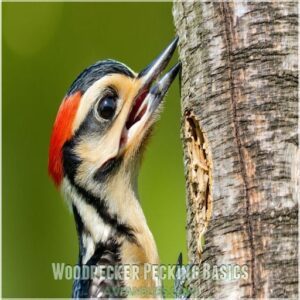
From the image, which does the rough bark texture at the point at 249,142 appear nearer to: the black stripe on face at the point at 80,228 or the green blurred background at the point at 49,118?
the black stripe on face at the point at 80,228

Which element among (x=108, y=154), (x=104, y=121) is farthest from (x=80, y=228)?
(x=104, y=121)

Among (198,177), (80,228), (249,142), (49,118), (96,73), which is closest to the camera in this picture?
(249,142)

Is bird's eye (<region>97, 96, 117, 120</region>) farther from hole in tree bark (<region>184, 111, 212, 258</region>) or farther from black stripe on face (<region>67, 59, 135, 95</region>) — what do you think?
hole in tree bark (<region>184, 111, 212, 258</region>)

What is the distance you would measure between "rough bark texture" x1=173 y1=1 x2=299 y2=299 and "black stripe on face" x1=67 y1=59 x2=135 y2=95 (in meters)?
0.60

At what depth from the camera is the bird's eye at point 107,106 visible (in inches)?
140

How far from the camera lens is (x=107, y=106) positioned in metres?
3.55

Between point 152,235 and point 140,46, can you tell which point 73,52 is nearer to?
point 140,46

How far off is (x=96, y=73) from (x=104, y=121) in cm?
20

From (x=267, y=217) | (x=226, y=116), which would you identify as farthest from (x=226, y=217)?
(x=226, y=116)

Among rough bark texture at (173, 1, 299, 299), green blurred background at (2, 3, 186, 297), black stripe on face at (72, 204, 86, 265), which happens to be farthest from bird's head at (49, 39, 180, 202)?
rough bark texture at (173, 1, 299, 299)

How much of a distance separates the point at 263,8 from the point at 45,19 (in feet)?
5.73

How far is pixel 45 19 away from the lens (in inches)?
172

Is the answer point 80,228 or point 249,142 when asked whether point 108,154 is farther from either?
point 249,142

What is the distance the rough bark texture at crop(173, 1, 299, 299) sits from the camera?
276 cm
